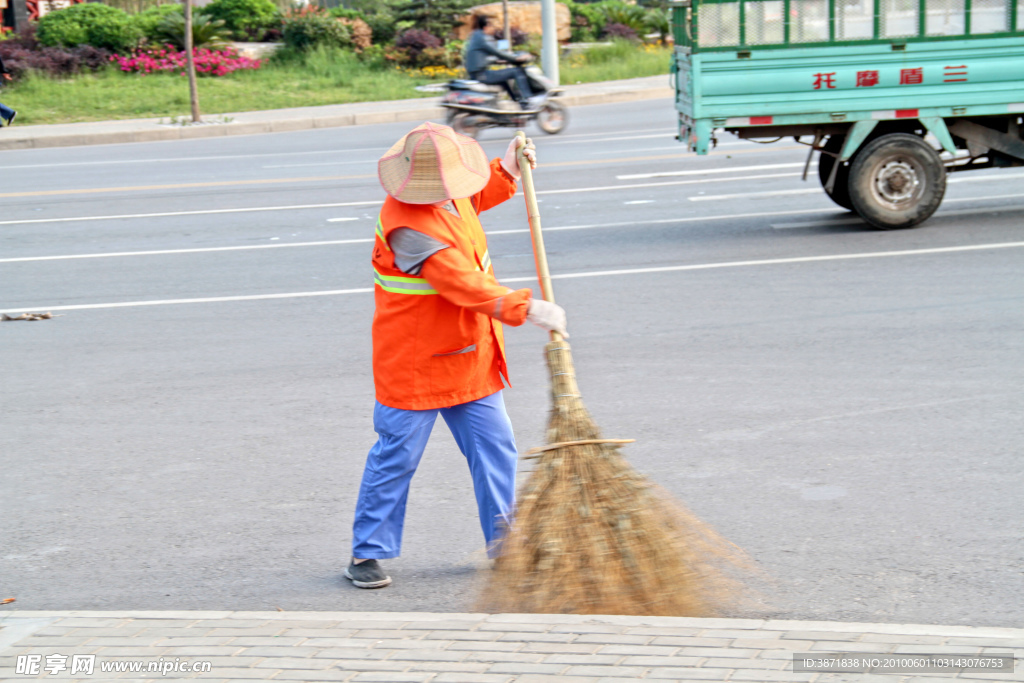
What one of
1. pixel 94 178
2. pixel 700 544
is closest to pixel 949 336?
pixel 700 544

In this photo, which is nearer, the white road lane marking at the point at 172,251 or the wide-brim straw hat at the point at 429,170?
the wide-brim straw hat at the point at 429,170

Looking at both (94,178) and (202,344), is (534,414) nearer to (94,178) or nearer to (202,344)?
(202,344)

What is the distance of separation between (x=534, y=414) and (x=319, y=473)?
1.29 metres

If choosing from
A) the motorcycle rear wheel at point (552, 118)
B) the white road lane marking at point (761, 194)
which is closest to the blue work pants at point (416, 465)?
the white road lane marking at point (761, 194)

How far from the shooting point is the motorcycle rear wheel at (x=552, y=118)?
18.2 m

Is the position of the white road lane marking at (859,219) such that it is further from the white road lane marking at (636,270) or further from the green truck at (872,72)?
the white road lane marking at (636,270)

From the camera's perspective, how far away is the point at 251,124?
21188 millimetres

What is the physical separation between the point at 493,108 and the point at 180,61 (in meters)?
13.0

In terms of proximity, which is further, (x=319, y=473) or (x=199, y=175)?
(x=199, y=175)

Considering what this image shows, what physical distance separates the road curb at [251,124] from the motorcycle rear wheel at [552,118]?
337cm

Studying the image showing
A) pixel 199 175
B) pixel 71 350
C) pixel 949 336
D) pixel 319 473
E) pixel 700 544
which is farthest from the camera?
pixel 199 175

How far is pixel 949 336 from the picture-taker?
6.84 metres

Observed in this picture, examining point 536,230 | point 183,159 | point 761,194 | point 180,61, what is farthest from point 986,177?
point 180,61

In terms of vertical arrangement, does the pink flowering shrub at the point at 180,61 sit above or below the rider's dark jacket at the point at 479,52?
above
